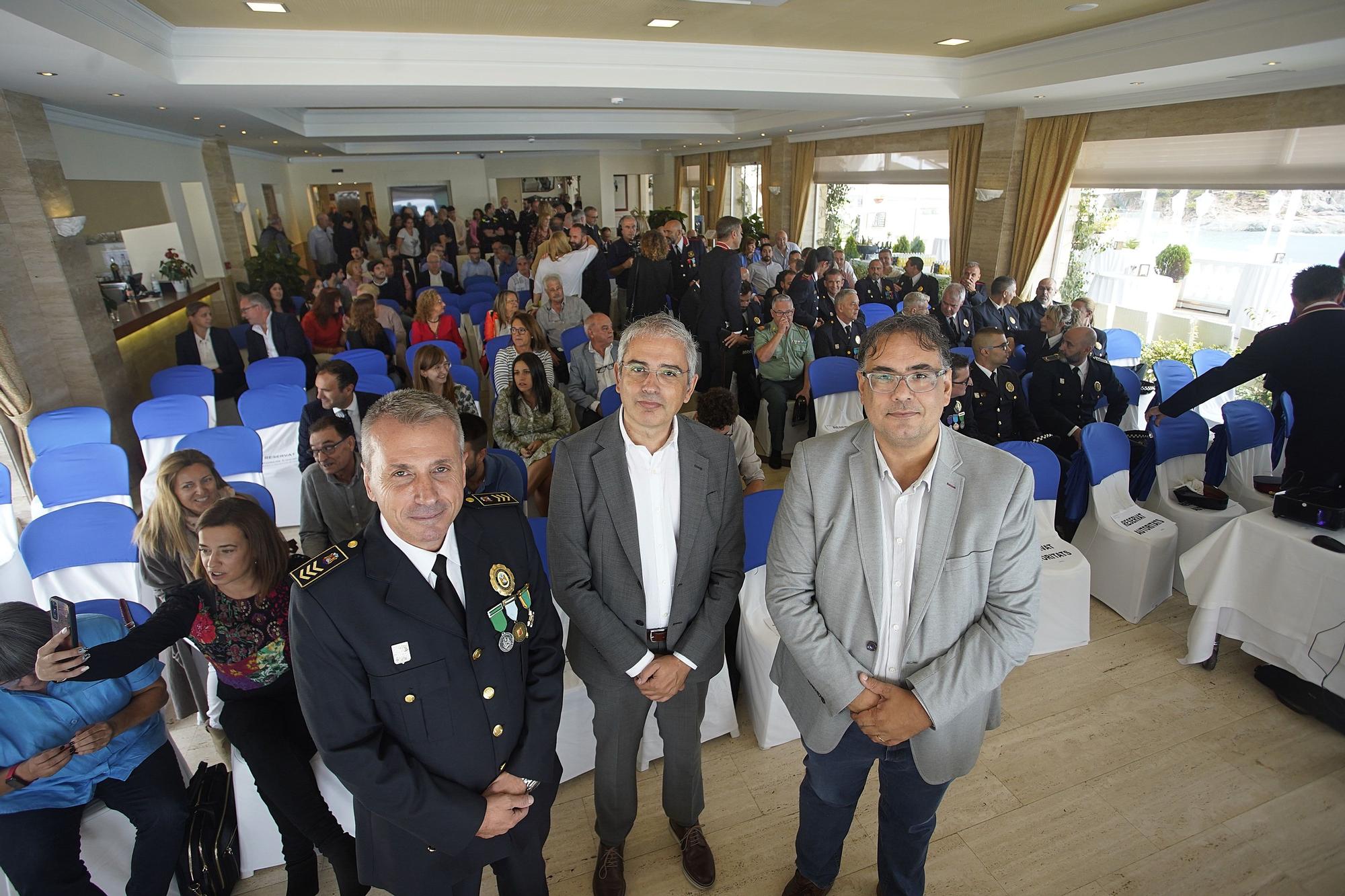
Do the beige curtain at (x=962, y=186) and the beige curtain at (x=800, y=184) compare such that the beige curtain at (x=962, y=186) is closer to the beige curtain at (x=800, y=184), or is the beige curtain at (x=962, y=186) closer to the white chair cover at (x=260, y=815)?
the beige curtain at (x=800, y=184)

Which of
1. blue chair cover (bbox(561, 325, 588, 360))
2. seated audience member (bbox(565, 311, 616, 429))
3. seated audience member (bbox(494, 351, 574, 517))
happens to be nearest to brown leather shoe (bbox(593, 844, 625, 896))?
seated audience member (bbox(494, 351, 574, 517))

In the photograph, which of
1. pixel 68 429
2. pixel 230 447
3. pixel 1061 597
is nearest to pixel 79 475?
pixel 230 447

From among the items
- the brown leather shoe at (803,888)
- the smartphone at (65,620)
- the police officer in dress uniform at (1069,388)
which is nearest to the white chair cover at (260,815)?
the smartphone at (65,620)

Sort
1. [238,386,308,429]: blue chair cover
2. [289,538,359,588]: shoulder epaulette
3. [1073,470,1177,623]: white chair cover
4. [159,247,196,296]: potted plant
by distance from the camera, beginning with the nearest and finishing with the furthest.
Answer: [289,538,359,588]: shoulder epaulette, [1073,470,1177,623]: white chair cover, [238,386,308,429]: blue chair cover, [159,247,196,296]: potted plant

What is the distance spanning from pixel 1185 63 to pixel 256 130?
11146mm

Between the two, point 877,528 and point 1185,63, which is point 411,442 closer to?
point 877,528

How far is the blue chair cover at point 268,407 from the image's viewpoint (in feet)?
15.1

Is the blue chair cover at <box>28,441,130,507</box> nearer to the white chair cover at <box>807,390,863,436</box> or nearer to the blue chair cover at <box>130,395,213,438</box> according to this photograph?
the blue chair cover at <box>130,395,213,438</box>

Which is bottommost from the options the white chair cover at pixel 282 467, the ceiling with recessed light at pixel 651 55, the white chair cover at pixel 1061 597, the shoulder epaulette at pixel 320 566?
the white chair cover at pixel 1061 597

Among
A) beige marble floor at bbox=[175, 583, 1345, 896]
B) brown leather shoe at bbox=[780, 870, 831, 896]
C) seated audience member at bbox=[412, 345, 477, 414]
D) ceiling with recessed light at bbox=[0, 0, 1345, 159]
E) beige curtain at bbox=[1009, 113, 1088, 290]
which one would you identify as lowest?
beige marble floor at bbox=[175, 583, 1345, 896]

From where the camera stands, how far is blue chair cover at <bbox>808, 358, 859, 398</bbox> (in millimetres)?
5375

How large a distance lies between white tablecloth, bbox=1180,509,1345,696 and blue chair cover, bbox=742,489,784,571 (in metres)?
2.30

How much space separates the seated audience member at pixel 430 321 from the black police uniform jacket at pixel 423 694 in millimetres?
4702

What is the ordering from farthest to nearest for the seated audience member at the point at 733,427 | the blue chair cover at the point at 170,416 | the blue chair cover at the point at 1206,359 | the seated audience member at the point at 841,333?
the seated audience member at the point at 841,333, the blue chair cover at the point at 1206,359, the blue chair cover at the point at 170,416, the seated audience member at the point at 733,427
